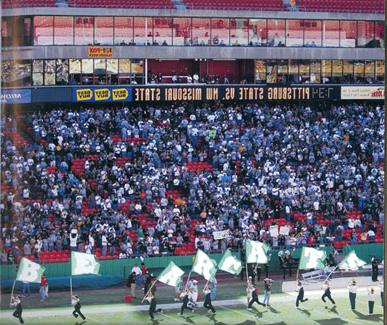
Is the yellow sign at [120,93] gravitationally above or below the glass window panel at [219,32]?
below

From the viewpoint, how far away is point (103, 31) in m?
11.9

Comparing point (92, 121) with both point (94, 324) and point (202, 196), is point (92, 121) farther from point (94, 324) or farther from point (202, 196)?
point (94, 324)

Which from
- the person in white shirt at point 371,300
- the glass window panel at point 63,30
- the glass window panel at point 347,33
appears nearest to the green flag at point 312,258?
the person in white shirt at point 371,300

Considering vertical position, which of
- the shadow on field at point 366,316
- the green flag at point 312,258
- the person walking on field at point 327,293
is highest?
the green flag at point 312,258

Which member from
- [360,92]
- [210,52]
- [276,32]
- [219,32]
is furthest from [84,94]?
[360,92]

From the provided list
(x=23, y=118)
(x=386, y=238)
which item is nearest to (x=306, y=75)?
(x=23, y=118)

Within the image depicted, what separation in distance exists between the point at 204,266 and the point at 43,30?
13.1 ft

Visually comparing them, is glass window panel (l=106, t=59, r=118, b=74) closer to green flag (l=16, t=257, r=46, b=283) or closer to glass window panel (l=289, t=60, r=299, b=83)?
glass window panel (l=289, t=60, r=299, b=83)

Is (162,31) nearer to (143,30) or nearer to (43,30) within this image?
(143,30)

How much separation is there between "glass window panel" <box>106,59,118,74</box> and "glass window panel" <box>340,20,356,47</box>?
9.89 feet

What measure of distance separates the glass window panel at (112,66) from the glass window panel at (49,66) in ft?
2.17

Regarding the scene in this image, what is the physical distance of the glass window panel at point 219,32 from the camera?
41.0 feet

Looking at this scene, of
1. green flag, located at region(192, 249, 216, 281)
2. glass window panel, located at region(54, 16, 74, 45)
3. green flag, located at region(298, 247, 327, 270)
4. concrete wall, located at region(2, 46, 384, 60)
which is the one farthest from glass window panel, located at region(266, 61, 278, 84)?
green flag, located at region(192, 249, 216, 281)

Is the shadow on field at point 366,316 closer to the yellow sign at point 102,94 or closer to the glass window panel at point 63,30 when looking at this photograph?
the yellow sign at point 102,94
